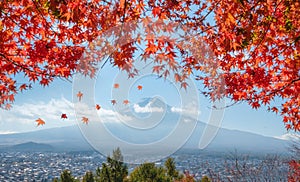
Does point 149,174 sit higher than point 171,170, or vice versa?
point 171,170

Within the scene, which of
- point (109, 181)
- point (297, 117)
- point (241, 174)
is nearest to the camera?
point (297, 117)

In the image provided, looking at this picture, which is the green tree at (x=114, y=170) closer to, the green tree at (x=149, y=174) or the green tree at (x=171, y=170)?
the green tree at (x=149, y=174)

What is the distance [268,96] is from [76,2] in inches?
203

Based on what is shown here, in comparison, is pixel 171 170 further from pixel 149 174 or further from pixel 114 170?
pixel 114 170

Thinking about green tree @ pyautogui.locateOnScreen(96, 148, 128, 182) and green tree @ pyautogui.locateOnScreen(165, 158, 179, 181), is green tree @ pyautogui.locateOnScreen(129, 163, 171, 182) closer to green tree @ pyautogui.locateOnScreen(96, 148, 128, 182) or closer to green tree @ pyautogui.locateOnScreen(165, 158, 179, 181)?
green tree @ pyautogui.locateOnScreen(96, 148, 128, 182)

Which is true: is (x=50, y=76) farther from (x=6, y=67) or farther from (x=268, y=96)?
(x=268, y=96)

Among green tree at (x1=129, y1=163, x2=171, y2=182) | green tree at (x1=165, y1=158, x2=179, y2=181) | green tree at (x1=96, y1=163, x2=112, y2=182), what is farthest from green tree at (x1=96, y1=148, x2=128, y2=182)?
green tree at (x1=165, y1=158, x2=179, y2=181)

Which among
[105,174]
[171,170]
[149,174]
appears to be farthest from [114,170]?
[171,170]

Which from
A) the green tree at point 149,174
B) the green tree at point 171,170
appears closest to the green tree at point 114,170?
the green tree at point 149,174

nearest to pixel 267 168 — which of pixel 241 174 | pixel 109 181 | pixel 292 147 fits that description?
pixel 241 174

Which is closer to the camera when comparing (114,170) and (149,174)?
(114,170)

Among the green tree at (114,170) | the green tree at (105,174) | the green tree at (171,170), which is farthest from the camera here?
the green tree at (171,170)

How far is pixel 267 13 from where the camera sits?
6066 mm

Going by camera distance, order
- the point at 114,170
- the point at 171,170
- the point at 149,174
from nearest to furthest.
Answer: the point at 114,170 < the point at 149,174 < the point at 171,170
